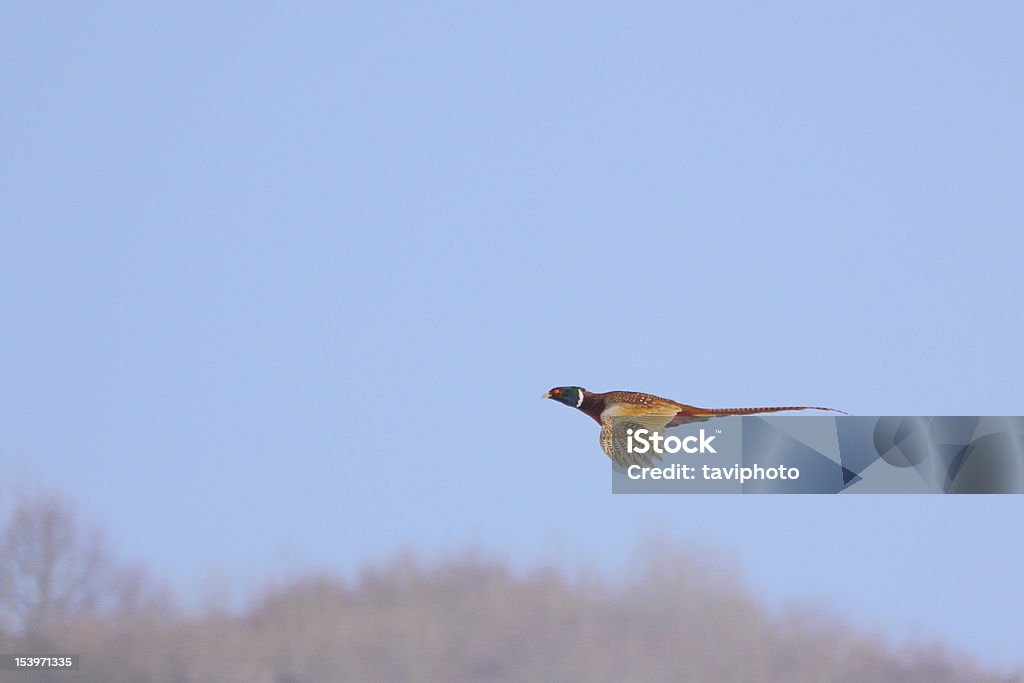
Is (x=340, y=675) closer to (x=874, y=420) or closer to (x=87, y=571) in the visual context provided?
(x=87, y=571)

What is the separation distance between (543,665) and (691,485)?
477 inches

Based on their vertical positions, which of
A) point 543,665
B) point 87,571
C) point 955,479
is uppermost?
point 955,479

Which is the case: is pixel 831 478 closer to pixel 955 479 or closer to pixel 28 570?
pixel 955 479

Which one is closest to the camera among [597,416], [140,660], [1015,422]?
[597,416]

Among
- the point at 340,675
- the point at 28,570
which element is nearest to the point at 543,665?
the point at 340,675

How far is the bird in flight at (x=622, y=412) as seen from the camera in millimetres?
21062

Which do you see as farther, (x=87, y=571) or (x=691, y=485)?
(x=87, y=571)

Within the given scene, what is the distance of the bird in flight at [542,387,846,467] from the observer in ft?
69.1

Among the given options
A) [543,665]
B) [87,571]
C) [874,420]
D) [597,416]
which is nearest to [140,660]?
[87,571]

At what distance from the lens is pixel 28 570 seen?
33250 mm

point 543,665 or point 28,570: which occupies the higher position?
point 28,570

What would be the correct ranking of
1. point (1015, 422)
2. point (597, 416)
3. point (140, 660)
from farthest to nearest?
point (140, 660) < point (1015, 422) < point (597, 416)

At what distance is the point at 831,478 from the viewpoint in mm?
21859

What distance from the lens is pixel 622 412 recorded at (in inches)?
829
